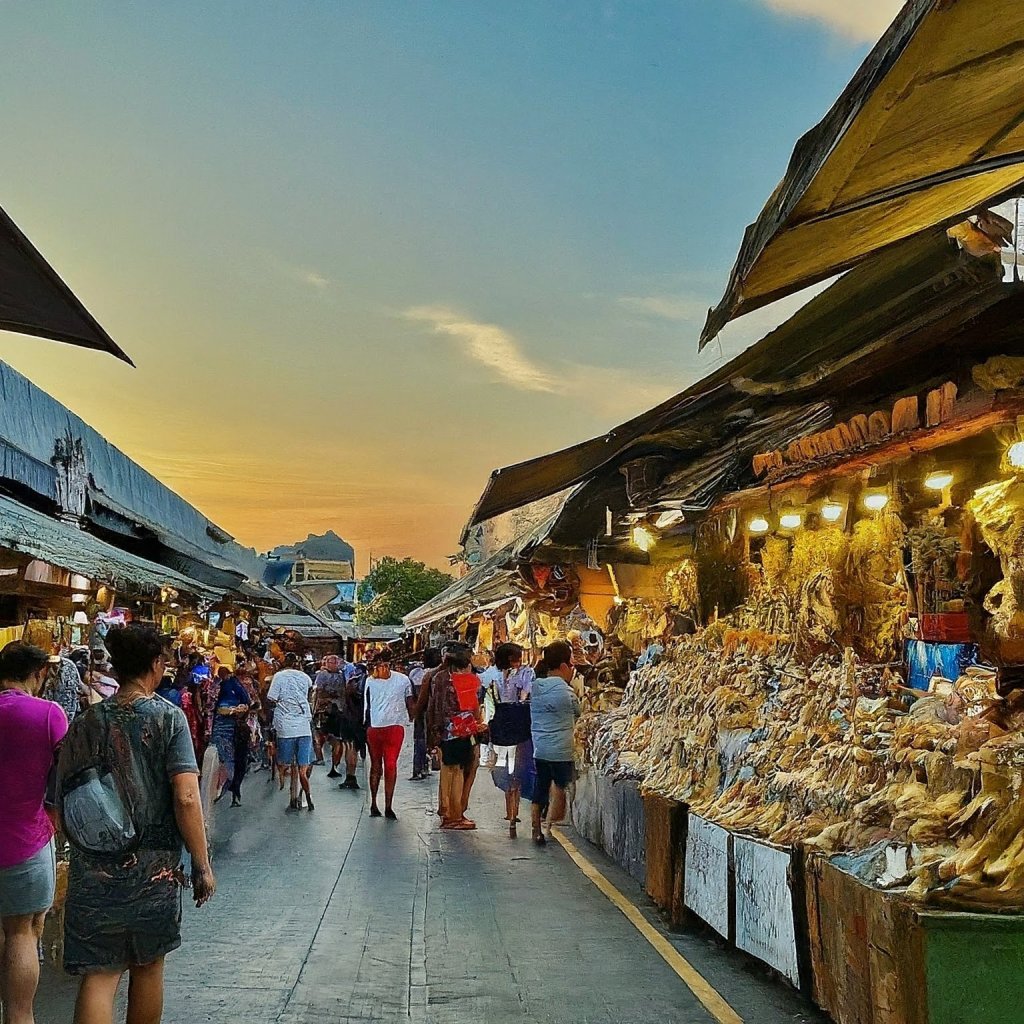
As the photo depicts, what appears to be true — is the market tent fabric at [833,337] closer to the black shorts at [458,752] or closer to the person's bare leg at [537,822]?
the black shorts at [458,752]

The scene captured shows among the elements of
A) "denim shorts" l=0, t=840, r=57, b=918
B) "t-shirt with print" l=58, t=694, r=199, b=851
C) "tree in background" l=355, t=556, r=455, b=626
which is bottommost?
"denim shorts" l=0, t=840, r=57, b=918

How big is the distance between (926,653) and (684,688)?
2.33 metres

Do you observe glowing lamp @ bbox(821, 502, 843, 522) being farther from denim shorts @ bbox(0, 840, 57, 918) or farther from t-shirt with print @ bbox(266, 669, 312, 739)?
t-shirt with print @ bbox(266, 669, 312, 739)

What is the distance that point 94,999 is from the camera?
14.5 ft

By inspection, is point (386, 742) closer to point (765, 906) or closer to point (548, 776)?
point (548, 776)

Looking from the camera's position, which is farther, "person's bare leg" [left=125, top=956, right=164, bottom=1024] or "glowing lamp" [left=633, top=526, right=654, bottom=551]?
"glowing lamp" [left=633, top=526, right=654, bottom=551]

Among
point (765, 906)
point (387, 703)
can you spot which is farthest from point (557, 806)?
point (765, 906)

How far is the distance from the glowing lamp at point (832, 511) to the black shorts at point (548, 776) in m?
3.71

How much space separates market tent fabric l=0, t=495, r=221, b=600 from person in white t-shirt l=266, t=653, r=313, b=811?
2.47 meters

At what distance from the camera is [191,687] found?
44.1 feet

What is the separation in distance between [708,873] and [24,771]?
4.12 m

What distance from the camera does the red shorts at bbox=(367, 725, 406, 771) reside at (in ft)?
44.7

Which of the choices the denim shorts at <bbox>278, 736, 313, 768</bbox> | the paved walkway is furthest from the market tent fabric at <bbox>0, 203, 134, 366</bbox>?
the denim shorts at <bbox>278, 736, 313, 768</bbox>

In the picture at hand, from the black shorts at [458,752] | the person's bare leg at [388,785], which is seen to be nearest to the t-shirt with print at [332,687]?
the person's bare leg at [388,785]
